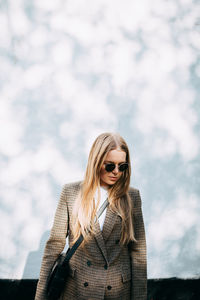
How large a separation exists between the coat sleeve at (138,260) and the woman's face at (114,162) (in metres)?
0.26

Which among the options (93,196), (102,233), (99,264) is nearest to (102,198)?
(93,196)

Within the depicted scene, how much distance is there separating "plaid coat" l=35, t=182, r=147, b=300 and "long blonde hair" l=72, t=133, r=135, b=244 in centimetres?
5

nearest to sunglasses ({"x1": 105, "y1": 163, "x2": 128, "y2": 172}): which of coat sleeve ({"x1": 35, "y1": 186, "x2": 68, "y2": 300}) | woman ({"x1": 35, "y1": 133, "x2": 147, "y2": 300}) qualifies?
woman ({"x1": 35, "y1": 133, "x2": 147, "y2": 300})

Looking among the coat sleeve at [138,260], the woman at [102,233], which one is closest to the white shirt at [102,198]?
the woman at [102,233]

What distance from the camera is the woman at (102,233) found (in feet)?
5.53

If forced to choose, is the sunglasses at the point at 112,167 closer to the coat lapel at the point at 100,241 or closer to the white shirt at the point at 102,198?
the white shirt at the point at 102,198

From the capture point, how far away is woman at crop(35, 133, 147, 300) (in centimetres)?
168

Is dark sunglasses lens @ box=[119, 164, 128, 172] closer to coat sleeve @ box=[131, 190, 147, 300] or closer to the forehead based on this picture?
the forehead

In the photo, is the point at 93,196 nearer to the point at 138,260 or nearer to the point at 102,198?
the point at 102,198

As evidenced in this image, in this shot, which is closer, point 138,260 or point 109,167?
point 109,167

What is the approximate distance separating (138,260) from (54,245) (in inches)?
23.5

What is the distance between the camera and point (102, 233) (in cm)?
171

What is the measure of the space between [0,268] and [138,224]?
180 centimetres

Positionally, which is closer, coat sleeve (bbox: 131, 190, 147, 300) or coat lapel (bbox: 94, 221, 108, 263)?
coat lapel (bbox: 94, 221, 108, 263)
